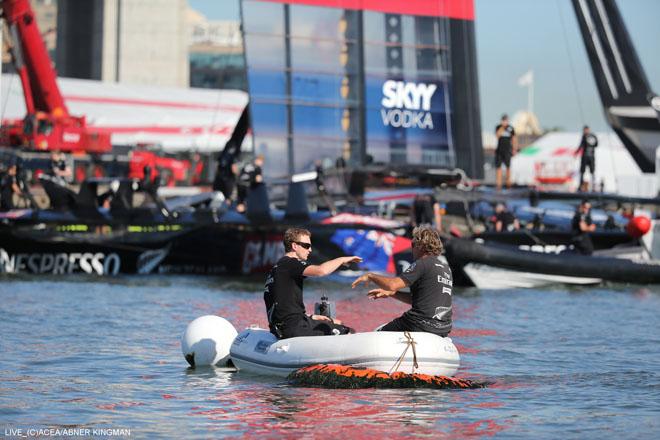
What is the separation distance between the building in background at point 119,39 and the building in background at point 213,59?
31067 mm

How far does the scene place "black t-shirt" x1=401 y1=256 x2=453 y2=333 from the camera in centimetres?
1156

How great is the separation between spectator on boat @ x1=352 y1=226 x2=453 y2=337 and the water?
2.07 ft

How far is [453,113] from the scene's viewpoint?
3098 cm

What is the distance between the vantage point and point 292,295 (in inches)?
475

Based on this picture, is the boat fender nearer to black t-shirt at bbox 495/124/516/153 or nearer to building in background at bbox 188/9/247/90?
black t-shirt at bbox 495/124/516/153

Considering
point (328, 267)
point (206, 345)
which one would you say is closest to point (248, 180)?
point (206, 345)

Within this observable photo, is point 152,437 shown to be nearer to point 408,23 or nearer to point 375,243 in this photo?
point 375,243

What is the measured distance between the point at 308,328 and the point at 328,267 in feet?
3.62

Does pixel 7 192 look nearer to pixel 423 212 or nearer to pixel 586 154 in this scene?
pixel 423 212

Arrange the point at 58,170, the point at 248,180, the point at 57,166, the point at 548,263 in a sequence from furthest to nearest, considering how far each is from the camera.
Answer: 1. the point at 57,166
2. the point at 58,170
3. the point at 248,180
4. the point at 548,263

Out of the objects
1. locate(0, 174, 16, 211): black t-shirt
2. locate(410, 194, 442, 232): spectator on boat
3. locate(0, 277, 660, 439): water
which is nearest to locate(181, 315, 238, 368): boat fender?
locate(0, 277, 660, 439): water

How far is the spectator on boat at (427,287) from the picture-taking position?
11570 mm

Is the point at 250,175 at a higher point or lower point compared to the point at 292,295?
higher

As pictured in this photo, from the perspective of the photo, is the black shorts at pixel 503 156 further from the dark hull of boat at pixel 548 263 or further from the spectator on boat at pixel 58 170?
the spectator on boat at pixel 58 170
